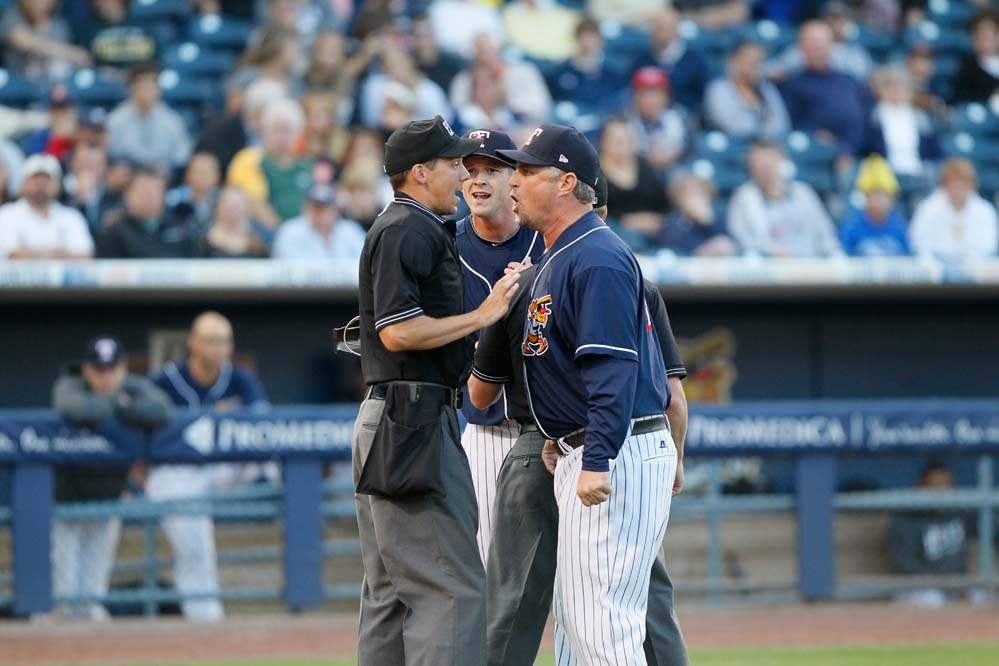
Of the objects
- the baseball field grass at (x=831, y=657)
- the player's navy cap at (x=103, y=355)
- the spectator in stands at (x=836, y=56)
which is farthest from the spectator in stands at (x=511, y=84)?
the baseball field grass at (x=831, y=657)

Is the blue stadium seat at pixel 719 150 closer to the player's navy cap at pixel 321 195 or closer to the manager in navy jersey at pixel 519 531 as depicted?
the player's navy cap at pixel 321 195

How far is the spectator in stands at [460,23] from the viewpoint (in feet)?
39.5

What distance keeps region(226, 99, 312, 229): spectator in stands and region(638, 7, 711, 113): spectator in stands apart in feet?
11.0

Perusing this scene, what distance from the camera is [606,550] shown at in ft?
14.4

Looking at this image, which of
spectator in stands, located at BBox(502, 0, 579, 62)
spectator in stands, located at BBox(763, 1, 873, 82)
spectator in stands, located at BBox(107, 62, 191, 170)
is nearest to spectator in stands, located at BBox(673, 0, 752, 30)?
spectator in stands, located at BBox(763, 1, 873, 82)

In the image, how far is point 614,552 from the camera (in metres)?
4.38

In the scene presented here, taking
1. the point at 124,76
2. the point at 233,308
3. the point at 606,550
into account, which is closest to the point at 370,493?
the point at 606,550

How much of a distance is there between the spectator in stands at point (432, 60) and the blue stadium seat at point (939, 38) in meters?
4.28

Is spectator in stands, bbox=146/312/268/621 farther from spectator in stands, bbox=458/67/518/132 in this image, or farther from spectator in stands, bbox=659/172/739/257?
spectator in stands, bbox=659/172/739/257

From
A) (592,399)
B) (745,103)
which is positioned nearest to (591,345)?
(592,399)

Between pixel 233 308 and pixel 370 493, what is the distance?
562 centimetres

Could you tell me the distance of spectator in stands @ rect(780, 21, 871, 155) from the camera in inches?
471

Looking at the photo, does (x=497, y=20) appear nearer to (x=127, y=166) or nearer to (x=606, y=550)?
(x=127, y=166)

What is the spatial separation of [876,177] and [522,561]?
6.55 metres
